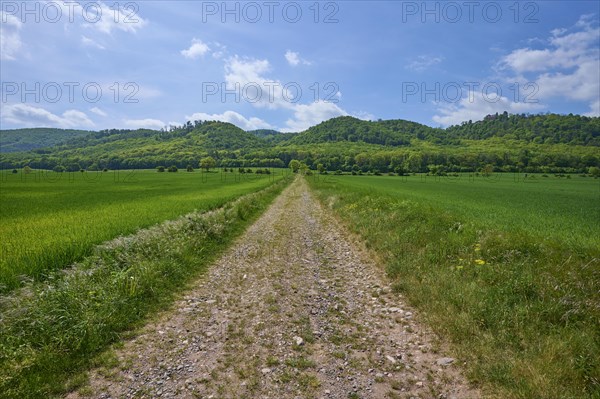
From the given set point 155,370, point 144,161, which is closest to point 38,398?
point 155,370

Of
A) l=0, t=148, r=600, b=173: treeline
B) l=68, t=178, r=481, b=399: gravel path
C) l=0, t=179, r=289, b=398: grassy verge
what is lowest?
l=68, t=178, r=481, b=399: gravel path

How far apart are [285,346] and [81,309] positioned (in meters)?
4.78

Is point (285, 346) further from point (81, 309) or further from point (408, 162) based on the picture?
point (408, 162)

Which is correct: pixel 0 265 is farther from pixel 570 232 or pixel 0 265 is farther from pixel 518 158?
pixel 518 158

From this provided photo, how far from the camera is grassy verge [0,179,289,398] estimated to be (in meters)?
5.11

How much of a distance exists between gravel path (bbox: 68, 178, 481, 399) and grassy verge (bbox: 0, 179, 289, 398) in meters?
0.55

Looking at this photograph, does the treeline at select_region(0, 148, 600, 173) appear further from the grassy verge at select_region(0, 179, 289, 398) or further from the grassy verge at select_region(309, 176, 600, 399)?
the grassy verge at select_region(0, 179, 289, 398)

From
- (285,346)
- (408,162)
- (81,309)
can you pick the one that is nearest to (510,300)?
(285,346)

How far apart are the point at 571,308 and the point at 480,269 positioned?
2515 millimetres

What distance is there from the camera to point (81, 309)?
268 inches

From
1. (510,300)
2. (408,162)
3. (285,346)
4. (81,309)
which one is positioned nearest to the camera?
(285,346)

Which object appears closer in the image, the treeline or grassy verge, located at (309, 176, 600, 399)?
grassy verge, located at (309, 176, 600, 399)

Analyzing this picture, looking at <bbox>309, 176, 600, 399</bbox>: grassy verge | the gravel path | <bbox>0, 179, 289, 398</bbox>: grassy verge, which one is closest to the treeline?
<bbox>309, 176, 600, 399</bbox>: grassy verge

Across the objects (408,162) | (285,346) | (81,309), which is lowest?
(285,346)
